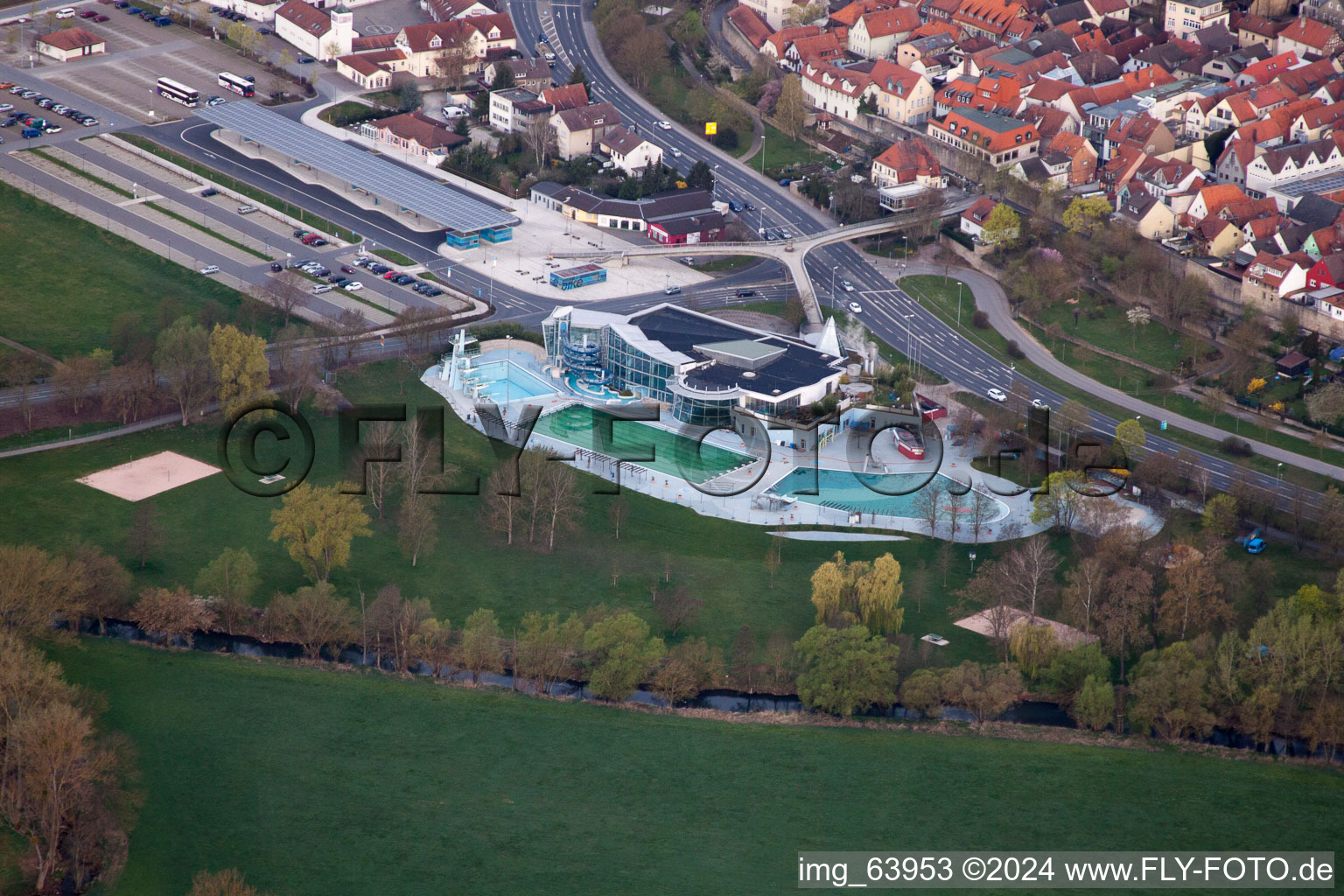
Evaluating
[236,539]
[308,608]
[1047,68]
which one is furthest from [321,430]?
[1047,68]

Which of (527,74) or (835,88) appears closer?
(835,88)

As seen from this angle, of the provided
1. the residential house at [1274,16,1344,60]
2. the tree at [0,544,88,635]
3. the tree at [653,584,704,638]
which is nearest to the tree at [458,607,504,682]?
the tree at [653,584,704,638]

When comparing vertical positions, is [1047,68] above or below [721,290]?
above

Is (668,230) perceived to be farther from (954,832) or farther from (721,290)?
(954,832)

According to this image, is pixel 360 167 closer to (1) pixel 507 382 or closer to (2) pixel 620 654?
(1) pixel 507 382

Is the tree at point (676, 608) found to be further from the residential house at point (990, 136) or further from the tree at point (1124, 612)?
the residential house at point (990, 136)

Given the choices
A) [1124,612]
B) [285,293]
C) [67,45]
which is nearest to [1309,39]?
[1124,612]
